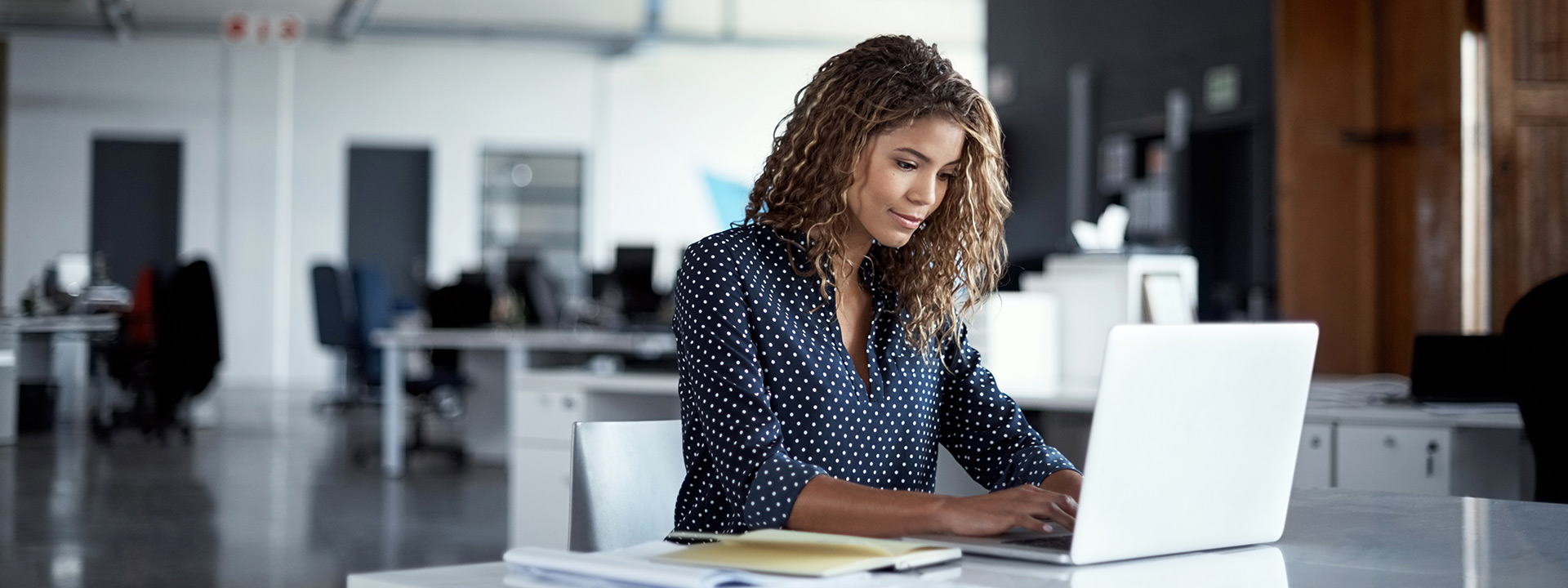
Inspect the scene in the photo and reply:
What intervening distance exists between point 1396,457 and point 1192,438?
196 centimetres

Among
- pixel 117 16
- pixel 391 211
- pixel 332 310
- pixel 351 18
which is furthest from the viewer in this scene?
pixel 391 211

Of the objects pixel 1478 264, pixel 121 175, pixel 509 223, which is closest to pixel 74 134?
pixel 121 175

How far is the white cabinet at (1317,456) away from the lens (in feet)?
9.80

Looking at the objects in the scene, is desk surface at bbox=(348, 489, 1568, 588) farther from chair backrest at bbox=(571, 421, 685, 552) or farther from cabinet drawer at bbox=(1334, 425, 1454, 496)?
cabinet drawer at bbox=(1334, 425, 1454, 496)

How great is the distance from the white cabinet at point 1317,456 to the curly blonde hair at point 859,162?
60.4 inches

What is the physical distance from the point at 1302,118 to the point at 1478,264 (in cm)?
111

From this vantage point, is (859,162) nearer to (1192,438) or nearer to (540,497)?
(1192,438)

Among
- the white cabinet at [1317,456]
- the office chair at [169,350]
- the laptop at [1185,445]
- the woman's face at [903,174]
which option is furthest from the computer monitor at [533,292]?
the laptop at [1185,445]

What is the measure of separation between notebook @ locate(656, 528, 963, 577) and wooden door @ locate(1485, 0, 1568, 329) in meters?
3.56

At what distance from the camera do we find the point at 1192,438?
1198mm

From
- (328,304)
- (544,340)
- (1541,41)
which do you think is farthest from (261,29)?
(1541,41)

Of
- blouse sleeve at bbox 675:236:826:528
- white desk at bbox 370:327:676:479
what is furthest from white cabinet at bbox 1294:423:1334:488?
white desk at bbox 370:327:676:479

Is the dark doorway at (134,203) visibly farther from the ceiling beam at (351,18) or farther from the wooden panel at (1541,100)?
the wooden panel at (1541,100)

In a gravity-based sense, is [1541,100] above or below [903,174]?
above
